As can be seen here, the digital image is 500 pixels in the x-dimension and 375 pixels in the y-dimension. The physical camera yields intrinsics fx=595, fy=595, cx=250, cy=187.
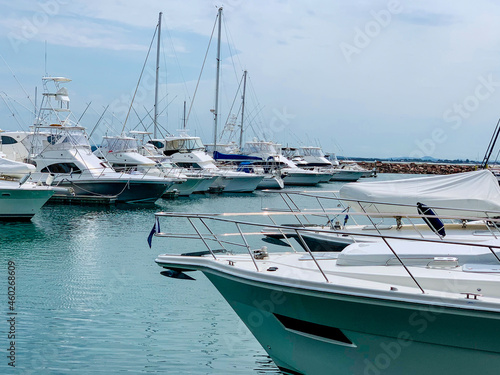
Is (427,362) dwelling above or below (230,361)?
above

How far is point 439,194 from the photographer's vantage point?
478 inches

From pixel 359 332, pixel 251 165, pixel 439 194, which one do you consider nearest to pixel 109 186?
pixel 251 165

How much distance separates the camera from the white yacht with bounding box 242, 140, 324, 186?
181 feet

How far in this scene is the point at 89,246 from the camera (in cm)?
1912

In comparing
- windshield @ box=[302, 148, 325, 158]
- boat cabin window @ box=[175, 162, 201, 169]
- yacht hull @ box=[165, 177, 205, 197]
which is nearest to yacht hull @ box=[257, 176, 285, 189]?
boat cabin window @ box=[175, 162, 201, 169]

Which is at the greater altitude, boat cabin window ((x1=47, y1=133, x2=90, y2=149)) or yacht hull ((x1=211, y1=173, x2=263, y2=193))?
boat cabin window ((x1=47, y1=133, x2=90, y2=149))

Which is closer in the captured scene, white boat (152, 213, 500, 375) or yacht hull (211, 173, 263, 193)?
white boat (152, 213, 500, 375)

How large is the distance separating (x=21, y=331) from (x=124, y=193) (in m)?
22.6

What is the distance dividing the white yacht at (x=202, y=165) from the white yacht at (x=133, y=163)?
3.01m

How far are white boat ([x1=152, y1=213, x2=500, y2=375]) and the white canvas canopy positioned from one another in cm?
415

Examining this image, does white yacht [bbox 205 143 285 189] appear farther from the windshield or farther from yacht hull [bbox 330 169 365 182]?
the windshield

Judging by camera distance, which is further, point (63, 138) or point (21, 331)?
point (63, 138)

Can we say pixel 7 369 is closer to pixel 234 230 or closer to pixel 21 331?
pixel 21 331

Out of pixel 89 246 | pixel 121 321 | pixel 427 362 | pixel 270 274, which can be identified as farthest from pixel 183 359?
pixel 89 246
